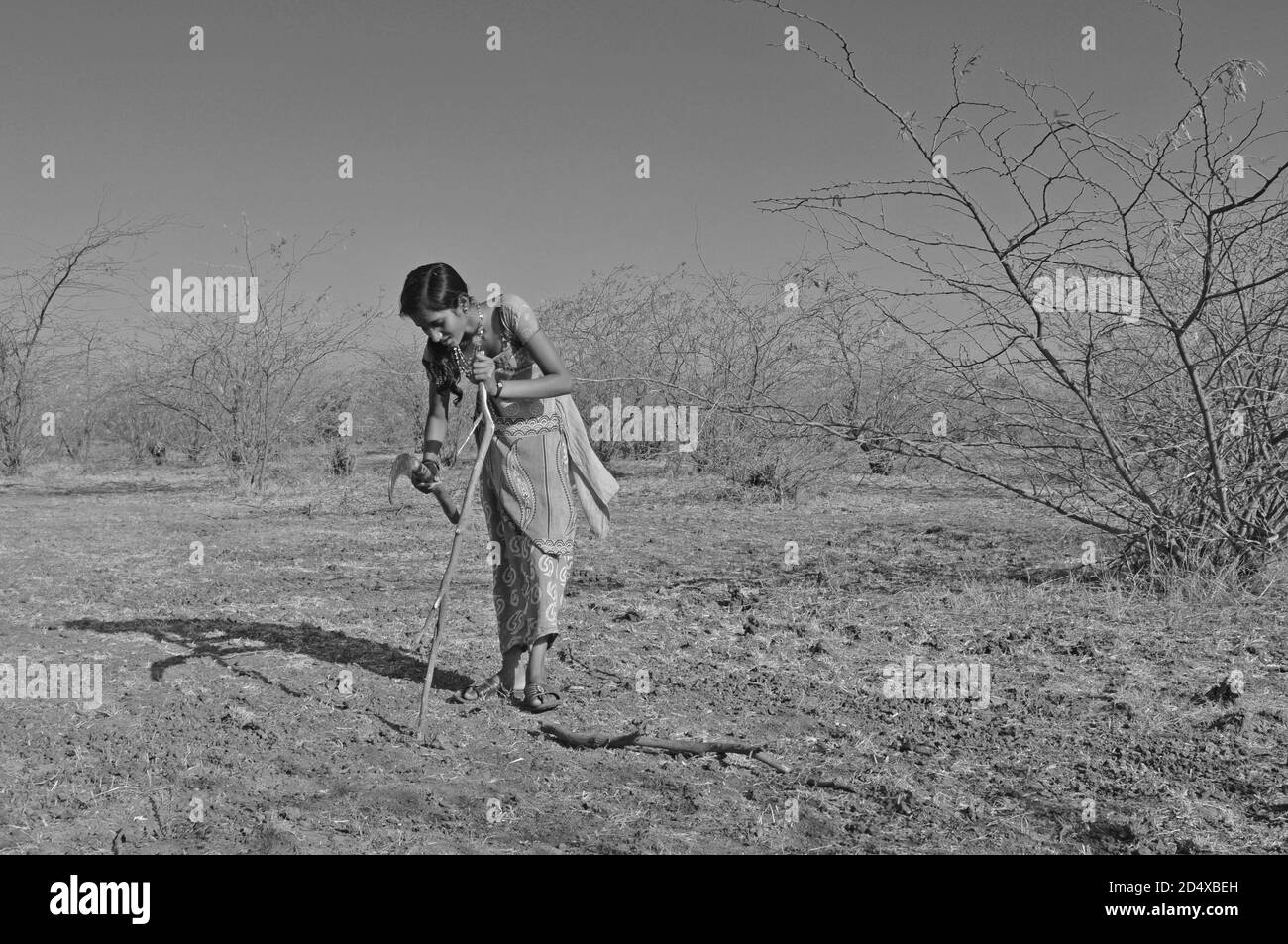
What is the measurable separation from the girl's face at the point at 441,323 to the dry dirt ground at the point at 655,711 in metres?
1.30

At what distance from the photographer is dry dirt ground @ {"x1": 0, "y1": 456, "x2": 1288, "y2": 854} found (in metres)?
2.97

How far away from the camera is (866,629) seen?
17.3ft

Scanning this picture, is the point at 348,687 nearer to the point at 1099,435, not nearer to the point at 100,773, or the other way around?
the point at 100,773

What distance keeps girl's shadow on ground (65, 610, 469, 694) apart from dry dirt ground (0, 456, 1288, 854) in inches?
0.8

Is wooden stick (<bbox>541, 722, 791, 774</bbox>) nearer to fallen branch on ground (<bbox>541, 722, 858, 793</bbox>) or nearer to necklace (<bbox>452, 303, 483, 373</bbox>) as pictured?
fallen branch on ground (<bbox>541, 722, 858, 793</bbox>)

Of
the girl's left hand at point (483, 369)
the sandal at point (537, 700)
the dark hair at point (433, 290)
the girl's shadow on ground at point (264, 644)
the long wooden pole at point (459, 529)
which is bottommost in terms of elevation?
the sandal at point (537, 700)

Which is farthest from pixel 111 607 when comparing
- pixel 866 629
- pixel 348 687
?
pixel 866 629

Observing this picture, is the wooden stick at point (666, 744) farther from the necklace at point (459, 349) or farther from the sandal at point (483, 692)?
the necklace at point (459, 349)

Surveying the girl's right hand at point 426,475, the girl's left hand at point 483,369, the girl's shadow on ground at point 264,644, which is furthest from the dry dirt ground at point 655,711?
the girl's left hand at point 483,369

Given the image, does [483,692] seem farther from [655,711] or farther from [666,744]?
[666,744]

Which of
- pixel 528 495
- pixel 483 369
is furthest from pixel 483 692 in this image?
pixel 483 369

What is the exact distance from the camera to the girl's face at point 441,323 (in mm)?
3660

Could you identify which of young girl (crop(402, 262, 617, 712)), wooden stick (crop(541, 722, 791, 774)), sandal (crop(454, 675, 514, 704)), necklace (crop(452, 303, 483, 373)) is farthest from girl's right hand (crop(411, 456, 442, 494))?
wooden stick (crop(541, 722, 791, 774))

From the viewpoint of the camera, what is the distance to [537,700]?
3.94 meters
